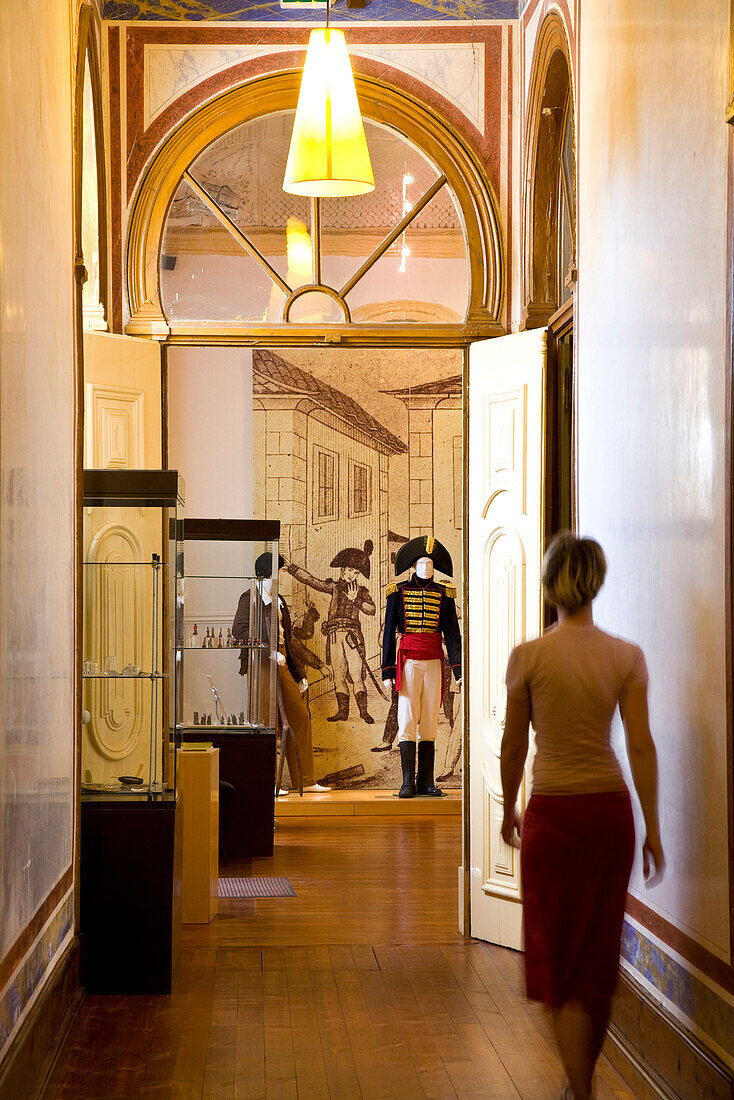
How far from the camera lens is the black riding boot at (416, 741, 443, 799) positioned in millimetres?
10617

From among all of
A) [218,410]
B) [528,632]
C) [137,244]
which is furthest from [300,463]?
[528,632]

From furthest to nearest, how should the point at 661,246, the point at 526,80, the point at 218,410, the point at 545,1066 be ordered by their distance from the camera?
1. the point at 218,410
2. the point at 526,80
3. the point at 545,1066
4. the point at 661,246

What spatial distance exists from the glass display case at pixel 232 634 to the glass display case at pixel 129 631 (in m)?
3.09

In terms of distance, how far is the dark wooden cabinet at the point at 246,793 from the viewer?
28.0 feet

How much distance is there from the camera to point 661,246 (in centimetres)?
396

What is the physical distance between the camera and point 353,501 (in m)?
11.3

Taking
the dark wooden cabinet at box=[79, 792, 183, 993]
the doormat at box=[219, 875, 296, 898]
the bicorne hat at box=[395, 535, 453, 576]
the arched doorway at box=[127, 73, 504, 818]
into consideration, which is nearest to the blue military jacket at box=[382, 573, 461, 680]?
the bicorne hat at box=[395, 535, 453, 576]

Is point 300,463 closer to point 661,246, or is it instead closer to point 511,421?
point 511,421

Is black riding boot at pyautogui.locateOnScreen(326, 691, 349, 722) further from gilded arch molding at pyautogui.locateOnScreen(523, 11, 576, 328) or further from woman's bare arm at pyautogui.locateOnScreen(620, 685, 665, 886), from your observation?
woman's bare arm at pyautogui.locateOnScreen(620, 685, 665, 886)

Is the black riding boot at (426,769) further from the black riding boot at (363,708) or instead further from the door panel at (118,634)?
the door panel at (118,634)

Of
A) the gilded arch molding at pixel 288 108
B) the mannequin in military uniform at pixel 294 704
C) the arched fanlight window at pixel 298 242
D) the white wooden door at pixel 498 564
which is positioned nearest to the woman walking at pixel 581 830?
the white wooden door at pixel 498 564

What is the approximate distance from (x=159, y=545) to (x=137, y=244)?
1.97 metres

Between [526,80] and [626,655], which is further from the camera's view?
[526,80]

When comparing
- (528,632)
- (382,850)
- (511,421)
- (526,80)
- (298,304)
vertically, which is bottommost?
(382,850)
